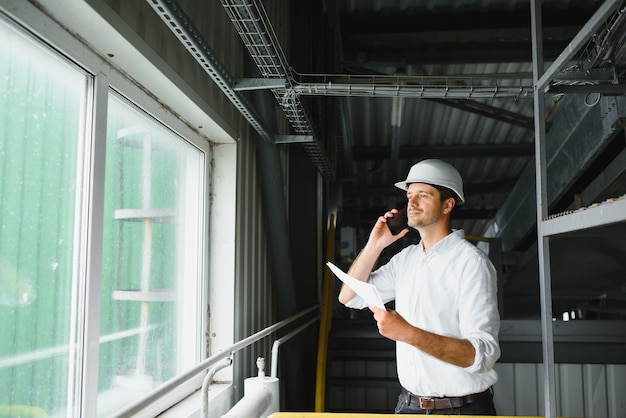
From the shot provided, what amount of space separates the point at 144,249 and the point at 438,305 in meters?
1.13

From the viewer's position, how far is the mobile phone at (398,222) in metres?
2.29

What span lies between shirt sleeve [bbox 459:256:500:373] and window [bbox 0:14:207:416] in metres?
1.16

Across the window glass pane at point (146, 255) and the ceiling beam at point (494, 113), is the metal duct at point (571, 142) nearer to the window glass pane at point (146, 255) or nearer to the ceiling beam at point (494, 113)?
the ceiling beam at point (494, 113)

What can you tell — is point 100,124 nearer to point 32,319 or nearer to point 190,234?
point 32,319

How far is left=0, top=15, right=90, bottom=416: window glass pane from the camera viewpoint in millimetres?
1166

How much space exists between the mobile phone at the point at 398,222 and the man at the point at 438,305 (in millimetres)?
23

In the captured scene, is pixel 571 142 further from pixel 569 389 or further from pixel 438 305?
pixel 569 389

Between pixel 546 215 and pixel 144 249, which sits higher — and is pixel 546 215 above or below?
above

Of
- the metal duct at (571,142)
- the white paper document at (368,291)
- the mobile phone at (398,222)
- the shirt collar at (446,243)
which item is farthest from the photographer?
the metal duct at (571,142)

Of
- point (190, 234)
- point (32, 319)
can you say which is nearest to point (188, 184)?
point (190, 234)

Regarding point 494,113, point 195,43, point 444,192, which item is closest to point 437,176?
point 444,192

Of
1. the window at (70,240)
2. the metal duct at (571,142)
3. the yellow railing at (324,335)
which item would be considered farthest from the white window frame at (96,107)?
the metal duct at (571,142)

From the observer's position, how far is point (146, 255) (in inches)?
73.9

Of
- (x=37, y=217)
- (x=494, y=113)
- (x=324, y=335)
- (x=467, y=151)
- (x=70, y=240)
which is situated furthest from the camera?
(x=467, y=151)
